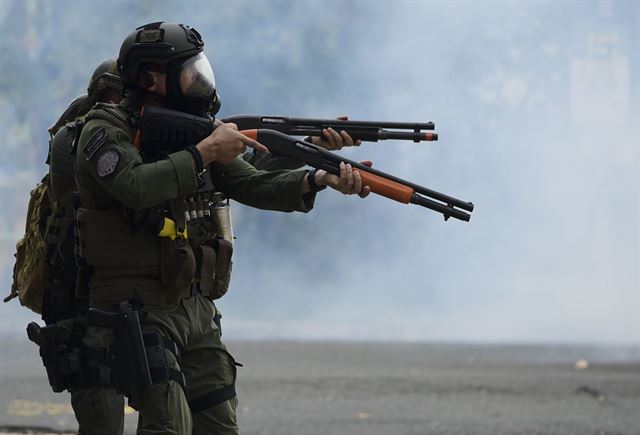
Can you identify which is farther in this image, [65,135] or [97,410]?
[65,135]

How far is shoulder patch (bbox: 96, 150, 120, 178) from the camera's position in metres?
4.42

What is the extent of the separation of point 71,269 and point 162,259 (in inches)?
35.1

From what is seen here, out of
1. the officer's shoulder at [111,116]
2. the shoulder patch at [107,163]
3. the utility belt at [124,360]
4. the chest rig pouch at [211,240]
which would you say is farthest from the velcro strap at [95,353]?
the officer's shoulder at [111,116]

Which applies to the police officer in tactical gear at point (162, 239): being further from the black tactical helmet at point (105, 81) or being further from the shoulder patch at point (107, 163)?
the black tactical helmet at point (105, 81)

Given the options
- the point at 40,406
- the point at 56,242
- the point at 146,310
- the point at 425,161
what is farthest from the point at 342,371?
the point at 146,310

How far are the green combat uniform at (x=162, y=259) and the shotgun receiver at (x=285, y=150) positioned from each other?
0.09m

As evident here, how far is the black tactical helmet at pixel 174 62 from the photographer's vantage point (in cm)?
462

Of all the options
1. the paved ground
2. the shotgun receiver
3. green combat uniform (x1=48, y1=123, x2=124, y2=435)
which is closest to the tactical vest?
the shotgun receiver

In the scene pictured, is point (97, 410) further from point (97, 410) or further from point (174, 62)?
point (174, 62)

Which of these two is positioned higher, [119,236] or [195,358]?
[119,236]

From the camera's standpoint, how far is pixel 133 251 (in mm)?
4609

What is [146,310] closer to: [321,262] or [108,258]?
[108,258]

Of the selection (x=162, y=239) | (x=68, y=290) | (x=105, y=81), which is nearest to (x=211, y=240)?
(x=162, y=239)

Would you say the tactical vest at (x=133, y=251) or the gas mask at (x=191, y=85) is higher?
the gas mask at (x=191, y=85)
